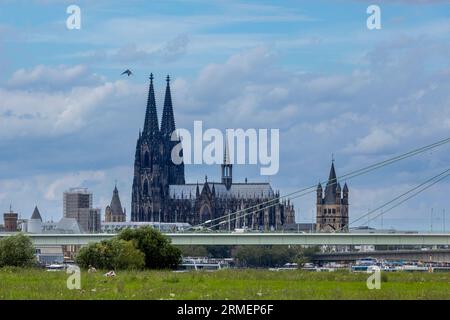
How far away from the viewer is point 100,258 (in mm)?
77688

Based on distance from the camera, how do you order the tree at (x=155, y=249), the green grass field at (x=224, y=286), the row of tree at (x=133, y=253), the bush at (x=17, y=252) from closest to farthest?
the green grass field at (x=224, y=286), the row of tree at (x=133, y=253), the bush at (x=17, y=252), the tree at (x=155, y=249)

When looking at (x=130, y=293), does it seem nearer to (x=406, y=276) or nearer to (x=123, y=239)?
(x=406, y=276)

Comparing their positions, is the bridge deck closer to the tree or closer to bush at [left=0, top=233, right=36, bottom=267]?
the tree

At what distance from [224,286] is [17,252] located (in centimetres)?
3120

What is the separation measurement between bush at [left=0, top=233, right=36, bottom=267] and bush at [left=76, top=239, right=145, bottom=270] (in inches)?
104

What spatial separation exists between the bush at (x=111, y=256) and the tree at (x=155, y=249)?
237 centimetres

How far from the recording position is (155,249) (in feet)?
274

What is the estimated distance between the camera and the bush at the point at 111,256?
7412cm

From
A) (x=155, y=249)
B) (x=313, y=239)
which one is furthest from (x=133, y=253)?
(x=313, y=239)

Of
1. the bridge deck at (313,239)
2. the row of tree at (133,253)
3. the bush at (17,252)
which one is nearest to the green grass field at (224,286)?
the row of tree at (133,253)

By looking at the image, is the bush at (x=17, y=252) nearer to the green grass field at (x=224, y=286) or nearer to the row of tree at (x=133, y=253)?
the row of tree at (x=133, y=253)

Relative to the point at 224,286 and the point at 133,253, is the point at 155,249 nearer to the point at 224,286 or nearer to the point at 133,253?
the point at 133,253
